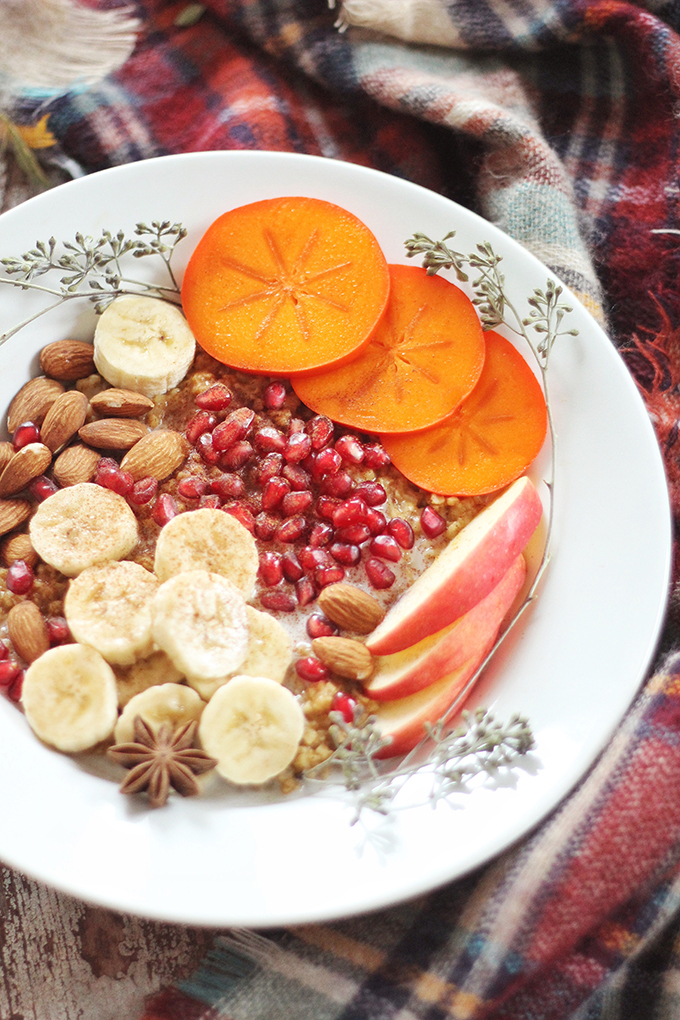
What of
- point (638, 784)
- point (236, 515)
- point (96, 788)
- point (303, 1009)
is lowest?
point (303, 1009)

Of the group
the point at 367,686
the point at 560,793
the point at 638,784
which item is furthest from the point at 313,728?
the point at 638,784

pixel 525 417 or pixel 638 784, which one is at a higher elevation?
pixel 525 417

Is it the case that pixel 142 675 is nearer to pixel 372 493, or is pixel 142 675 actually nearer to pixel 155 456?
pixel 155 456

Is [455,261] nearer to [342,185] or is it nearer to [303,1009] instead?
[342,185]

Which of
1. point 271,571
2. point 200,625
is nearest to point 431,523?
point 271,571

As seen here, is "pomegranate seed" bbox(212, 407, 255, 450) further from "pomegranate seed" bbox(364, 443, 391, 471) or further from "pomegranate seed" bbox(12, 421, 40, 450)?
"pomegranate seed" bbox(12, 421, 40, 450)

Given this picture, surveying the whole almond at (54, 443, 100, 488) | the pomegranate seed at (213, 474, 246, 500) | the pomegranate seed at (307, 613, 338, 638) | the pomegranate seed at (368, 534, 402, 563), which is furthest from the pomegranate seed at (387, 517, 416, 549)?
the whole almond at (54, 443, 100, 488)
